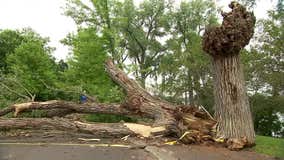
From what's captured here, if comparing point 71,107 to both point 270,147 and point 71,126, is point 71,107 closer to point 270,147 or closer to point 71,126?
point 71,126

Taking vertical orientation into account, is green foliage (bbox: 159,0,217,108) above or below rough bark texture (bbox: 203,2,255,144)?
above

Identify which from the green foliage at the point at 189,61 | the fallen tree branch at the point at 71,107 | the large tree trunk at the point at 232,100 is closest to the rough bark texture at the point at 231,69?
the large tree trunk at the point at 232,100

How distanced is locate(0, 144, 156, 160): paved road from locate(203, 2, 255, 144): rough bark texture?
2.12m

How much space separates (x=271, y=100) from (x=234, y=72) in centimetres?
1177

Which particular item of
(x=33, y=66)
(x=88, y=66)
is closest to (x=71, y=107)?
(x=88, y=66)

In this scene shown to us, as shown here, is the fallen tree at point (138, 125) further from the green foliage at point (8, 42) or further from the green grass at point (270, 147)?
the green foliage at point (8, 42)

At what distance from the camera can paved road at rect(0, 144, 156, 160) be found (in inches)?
281

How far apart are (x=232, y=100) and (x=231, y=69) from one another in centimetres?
70

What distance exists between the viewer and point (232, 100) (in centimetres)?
835

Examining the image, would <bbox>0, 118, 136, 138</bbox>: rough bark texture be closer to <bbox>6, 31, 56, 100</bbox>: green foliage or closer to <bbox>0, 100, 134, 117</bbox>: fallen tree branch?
<bbox>0, 100, 134, 117</bbox>: fallen tree branch

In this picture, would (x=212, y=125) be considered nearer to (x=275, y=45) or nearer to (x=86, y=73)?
(x=275, y=45)

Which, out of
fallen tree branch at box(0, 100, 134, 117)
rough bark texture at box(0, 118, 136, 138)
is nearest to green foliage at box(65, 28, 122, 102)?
fallen tree branch at box(0, 100, 134, 117)

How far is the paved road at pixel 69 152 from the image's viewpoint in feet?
23.4

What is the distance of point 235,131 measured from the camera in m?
8.38
